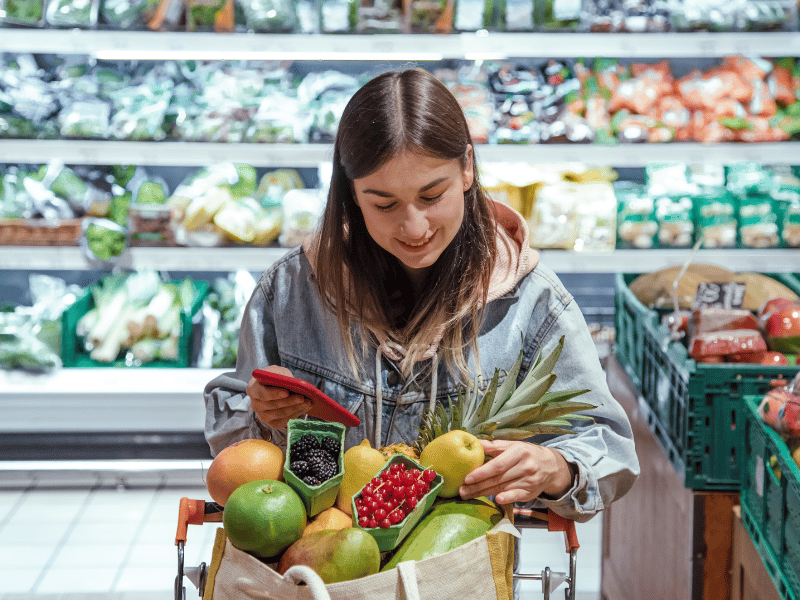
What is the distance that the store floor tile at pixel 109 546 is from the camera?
103 inches

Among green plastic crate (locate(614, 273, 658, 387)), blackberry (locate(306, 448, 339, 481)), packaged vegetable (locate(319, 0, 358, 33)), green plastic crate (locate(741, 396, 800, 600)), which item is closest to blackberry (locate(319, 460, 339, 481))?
blackberry (locate(306, 448, 339, 481))

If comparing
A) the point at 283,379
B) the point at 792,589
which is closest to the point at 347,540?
the point at 283,379

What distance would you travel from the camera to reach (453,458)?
99cm

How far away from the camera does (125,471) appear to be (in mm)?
3355

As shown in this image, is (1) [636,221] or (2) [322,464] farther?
(1) [636,221]

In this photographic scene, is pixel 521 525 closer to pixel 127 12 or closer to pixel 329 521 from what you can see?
pixel 329 521

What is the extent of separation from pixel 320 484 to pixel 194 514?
7.6 inches

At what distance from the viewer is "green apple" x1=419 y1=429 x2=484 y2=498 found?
988mm

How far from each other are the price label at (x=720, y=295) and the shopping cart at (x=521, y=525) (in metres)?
1.26

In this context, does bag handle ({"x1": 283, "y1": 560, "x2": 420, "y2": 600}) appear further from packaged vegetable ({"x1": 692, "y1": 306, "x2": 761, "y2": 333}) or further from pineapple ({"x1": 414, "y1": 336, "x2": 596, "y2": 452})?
packaged vegetable ({"x1": 692, "y1": 306, "x2": 761, "y2": 333})

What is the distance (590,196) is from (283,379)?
8.17 feet

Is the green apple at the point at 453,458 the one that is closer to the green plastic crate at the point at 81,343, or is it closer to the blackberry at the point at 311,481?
the blackberry at the point at 311,481

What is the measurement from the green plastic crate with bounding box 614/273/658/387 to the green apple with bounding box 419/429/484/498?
1347 mm

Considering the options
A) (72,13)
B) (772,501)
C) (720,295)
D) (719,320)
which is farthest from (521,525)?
(72,13)
